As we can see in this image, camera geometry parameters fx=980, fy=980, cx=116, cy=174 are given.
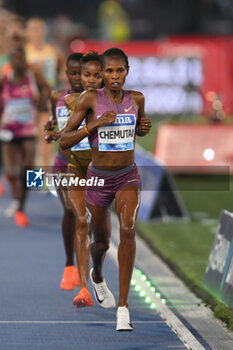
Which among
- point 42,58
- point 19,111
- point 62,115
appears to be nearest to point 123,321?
point 62,115

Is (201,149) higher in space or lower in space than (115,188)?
lower

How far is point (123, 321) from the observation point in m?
7.19

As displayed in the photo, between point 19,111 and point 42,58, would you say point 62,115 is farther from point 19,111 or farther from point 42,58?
point 42,58

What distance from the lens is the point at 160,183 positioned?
13320 mm

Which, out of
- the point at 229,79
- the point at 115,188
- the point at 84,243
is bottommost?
the point at 229,79

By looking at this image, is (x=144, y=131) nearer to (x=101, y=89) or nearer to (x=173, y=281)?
(x=101, y=89)

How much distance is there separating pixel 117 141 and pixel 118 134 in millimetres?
56

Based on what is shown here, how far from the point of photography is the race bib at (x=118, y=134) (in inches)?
287

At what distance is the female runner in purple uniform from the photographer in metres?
7.28

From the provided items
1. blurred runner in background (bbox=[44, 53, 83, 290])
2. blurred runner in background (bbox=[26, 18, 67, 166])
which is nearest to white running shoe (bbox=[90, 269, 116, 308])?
blurred runner in background (bbox=[44, 53, 83, 290])

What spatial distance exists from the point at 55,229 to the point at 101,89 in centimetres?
556

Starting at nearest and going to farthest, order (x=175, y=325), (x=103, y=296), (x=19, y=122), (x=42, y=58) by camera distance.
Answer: (x=175, y=325), (x=103, y=296), (x=19, y=122), (x=42, y=58)

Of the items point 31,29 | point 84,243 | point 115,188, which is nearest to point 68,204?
point 84,243

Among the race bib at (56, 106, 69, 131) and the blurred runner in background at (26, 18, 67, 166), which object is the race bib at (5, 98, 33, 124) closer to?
the blurred runner in background at (26, 18, 67, 166)
